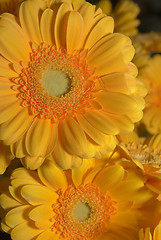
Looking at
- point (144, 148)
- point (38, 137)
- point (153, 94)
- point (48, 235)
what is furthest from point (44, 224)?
point (153, 94)

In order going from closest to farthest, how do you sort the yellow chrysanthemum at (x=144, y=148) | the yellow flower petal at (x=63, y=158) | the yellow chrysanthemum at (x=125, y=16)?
1. the yellow flower petal at (x=63, y=158)
2. the yellow chrysanthemum at (x=144, y=148)
3. the yellow chrysanthemum at (x=125, y=16)

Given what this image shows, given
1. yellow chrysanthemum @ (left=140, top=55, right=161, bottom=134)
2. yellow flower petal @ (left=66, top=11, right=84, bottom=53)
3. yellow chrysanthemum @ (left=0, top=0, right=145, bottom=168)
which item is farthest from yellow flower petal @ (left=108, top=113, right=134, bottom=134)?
yellow chrysanthemum @ (left=140, top=55, right=161, bottom=134)

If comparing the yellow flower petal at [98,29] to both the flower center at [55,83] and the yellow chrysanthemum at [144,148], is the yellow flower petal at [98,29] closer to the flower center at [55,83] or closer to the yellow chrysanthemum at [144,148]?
the flower center at [55,83]

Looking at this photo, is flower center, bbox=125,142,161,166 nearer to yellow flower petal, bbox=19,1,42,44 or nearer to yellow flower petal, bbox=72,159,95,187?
yellow flower petal, bbox=72,159,95,187

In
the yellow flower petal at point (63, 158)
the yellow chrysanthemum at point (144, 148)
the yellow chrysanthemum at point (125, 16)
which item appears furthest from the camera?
the yellow chrysanthemum at point (125, 16)

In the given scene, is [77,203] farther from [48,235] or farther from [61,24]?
[61,24]

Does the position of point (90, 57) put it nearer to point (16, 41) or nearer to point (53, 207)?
point (16, 41)

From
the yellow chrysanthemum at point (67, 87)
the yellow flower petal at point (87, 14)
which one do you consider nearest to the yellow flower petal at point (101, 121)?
the yellow chrysanthemum at point (67, 87)
